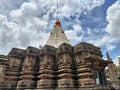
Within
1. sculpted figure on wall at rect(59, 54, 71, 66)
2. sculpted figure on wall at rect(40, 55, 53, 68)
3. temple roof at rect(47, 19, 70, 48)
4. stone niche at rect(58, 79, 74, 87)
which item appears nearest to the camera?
stone niche at rect(58, 79, 74, 87)

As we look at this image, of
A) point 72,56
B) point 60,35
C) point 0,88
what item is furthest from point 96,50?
point 0,88

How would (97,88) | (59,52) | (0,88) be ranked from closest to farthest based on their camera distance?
(97,88) < (0,88) < (59,52)

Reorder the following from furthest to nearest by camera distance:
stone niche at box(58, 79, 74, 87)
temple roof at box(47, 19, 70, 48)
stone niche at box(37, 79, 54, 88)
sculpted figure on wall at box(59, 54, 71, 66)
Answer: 1. temple roof at box(47, 19, 70, 48)
2. sculpted figure on wall at box(59, 54, 71, 66)
3. stone niche at box(37, 79, 54, 88)
4. stone niche at box(58, 79, 74, 87)

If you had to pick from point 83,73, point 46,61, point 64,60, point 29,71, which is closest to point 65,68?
point 64,60

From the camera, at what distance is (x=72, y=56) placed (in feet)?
52.5

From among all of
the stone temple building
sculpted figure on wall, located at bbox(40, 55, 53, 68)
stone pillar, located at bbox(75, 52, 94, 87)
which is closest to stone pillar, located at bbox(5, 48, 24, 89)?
the stone temple building

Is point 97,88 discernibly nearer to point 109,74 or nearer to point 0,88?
point 0,88

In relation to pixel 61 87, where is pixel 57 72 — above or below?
above

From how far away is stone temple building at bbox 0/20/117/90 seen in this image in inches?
533

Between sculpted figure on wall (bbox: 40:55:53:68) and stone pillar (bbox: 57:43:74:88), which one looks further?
sculpted figure on wall (bbox: 40:55:53:68)

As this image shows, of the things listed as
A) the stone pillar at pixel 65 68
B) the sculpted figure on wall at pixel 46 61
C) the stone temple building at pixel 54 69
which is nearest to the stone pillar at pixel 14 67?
the stone temple building at pixel 54 69

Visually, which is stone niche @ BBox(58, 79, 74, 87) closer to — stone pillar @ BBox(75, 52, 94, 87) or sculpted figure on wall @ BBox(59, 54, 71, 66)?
stone pillar @ BBox(75, 52, 94, 87)

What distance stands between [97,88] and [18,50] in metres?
11.4

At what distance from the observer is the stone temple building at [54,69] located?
13.5 meters
